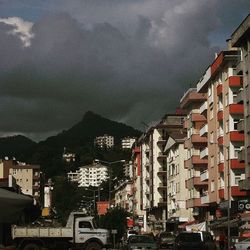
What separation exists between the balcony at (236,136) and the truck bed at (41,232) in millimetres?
26738

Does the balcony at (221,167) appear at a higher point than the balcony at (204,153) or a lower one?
lower

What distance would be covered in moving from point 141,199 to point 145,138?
14152 mm

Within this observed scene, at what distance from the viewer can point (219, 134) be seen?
7694cm

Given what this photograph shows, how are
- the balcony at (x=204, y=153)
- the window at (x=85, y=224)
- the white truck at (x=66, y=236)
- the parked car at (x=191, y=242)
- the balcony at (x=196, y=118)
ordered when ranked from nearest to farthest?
the white truck at (x=66, y=236) → the parked car at (x=191, y=242) → the window at (x=85, y=224) → the balcony at (x=204, y=153) → the balcony at (x=196, y=118)

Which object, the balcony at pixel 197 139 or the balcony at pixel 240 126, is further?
the balcony at pixel 197 139

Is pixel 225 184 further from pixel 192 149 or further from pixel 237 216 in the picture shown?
pixel 192 149

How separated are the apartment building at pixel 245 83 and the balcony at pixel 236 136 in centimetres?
328

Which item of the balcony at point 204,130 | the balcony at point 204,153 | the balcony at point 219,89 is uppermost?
the balcony at point 219,89

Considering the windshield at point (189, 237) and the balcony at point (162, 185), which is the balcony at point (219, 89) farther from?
the balcony at point (162, 185)

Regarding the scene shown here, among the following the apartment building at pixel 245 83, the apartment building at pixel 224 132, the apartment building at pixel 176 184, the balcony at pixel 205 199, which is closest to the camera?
the apartment building at pixel 245 83

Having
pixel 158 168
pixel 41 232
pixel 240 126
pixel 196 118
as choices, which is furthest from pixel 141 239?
pixel 158 168

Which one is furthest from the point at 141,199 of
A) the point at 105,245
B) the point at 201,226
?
the point at 105,245

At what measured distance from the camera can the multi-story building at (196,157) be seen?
86.6 meters

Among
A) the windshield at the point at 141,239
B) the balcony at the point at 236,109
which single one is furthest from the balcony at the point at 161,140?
the windshield at the point at 141,239
